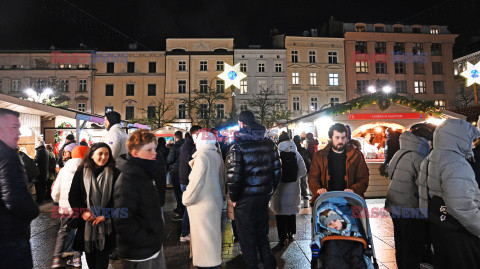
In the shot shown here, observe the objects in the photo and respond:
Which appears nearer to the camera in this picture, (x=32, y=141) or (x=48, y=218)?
(x=48, y=218)

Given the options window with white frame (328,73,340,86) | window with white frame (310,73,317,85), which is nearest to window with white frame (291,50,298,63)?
window with white frame (310,73,317,85)

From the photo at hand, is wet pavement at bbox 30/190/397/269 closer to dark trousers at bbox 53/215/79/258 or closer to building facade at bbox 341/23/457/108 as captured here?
dark trousers at bbox 53/215/79/258

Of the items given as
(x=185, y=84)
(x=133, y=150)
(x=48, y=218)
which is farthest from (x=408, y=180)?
(x=185, y=84)

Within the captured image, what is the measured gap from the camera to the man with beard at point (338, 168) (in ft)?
13.5

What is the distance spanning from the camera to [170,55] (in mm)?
40406

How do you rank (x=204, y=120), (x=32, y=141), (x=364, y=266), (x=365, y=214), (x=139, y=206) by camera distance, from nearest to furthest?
1. (x=139, y=206)
2. (x=364, y=266)
3. (x=365, y=214)
4. (x=32, y=141)
5. (x=204, y=120)

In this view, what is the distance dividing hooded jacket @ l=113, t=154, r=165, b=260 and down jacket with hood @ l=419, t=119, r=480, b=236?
115 inches

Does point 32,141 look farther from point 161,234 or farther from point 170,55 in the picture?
point 170,55

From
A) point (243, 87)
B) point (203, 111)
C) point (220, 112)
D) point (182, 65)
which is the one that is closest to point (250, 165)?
point (203, 111)

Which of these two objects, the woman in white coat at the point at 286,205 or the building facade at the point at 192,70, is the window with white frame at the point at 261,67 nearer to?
the building facade at the point at 192,70

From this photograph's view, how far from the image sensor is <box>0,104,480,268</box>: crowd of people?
2785mm

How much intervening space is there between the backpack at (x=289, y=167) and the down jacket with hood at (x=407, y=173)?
6.20ft

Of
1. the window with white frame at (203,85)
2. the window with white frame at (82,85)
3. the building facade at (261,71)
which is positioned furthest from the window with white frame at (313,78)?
the window with white frame at (82,85)

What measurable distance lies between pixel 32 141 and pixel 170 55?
30.1m
